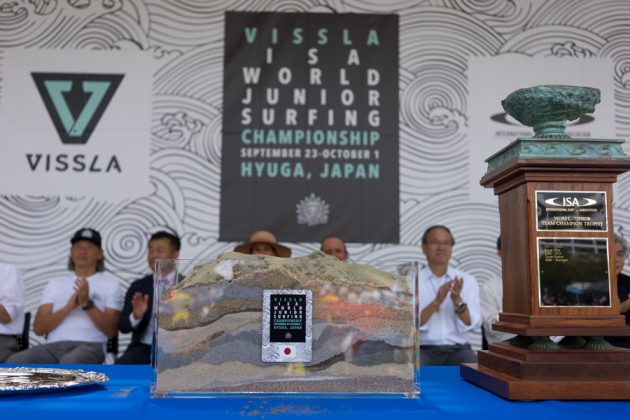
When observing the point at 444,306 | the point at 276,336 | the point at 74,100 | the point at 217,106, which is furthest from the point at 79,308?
the point at 276,336

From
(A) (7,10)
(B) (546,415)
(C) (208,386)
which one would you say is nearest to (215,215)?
(A) (7,10)

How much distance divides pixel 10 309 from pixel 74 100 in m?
1.27

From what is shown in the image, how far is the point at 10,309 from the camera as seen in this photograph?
121 inches

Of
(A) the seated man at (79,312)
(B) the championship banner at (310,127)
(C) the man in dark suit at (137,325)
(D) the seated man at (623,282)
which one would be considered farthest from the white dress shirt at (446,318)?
(A) the seated man at (79,312)

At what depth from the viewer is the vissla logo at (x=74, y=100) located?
3602mm

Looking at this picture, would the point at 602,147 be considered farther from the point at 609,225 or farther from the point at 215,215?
the point at 215,215

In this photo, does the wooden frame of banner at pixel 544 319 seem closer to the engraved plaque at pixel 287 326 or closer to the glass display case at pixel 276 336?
the glass display case at pixel 276 336

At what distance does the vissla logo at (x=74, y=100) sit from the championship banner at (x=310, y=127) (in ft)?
2.41

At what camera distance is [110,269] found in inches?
140

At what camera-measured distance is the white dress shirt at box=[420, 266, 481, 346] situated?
10.2 feet

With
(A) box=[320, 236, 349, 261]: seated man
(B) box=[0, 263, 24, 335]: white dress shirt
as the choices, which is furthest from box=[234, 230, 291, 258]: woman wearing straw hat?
(B) box=[0, 263, 24, 335]: white dress shirt

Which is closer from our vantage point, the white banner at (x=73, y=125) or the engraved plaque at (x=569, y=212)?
the engraved plaque at (x=569, y=212)

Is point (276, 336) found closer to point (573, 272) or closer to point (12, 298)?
point (573, 272)

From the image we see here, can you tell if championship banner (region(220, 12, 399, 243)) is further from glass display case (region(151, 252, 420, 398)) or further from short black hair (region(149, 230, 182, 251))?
glass display case (region(151, 252, 420, 398))
